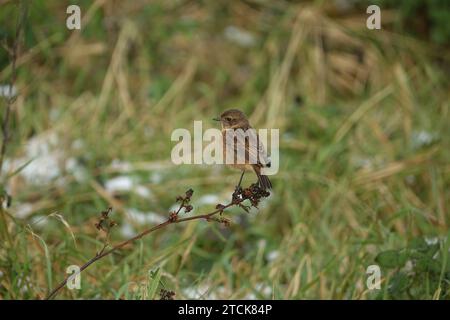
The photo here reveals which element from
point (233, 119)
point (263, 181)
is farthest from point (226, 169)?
point (263, 181)

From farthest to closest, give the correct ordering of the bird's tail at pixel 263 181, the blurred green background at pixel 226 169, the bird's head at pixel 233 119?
1. the blurred green background at pixel 226 169
2. the bird's head at pixel 233 119
3. the bird's tail at pixel 263 181

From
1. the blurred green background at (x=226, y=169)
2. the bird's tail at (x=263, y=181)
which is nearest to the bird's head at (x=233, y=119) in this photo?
the bird's tail at (x=263, y=181)

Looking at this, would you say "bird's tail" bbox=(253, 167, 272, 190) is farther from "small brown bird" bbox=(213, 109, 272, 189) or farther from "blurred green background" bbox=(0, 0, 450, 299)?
"blurred green background" bbox=(0, 0, 450, 299)

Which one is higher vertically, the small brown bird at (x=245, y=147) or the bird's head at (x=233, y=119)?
the bird's head at (x=233, y=119)

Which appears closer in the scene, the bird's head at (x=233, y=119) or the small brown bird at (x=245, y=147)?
the small brown bird at (x=245, y=147)

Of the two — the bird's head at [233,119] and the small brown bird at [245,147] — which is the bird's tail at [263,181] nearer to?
the small brown bird at [245,147]
